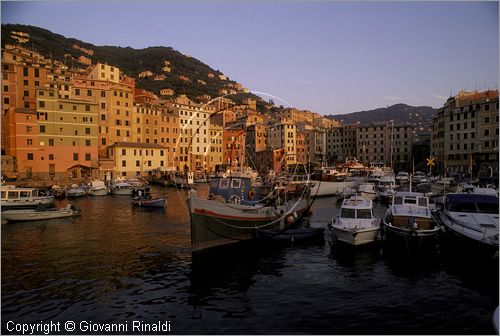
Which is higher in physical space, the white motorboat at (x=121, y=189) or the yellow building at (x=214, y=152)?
the yellow building at (x=214, y=152)

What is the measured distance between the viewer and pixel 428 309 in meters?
14.3

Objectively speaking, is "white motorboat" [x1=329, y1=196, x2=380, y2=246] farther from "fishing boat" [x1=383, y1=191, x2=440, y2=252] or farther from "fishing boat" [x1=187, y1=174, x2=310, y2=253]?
"fishing boat" [x1=187, y1=174, x2=310, y2=253]

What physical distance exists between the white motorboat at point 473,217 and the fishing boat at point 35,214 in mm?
33420

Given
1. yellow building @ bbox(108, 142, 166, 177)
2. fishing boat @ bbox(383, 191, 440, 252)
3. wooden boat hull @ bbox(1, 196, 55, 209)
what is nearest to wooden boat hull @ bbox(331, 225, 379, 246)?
fishing boat @ bbox(383, 191, 440, 252)

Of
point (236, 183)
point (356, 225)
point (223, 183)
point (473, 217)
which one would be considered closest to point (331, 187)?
point (236, 183)

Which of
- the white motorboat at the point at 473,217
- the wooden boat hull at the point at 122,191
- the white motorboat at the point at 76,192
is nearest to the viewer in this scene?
the white motorboat at the point at 473,217

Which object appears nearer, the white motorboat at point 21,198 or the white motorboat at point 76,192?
the white motorboat at point 21,198

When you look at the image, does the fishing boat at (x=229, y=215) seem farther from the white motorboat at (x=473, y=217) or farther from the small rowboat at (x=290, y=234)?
the white motorboat at (x=473, y=217)

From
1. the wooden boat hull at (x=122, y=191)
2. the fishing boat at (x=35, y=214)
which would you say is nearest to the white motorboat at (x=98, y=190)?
the wooden boat hull at (x=122, y=191)

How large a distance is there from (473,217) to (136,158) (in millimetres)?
74625

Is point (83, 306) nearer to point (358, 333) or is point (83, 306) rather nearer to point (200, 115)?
point (358, 333)

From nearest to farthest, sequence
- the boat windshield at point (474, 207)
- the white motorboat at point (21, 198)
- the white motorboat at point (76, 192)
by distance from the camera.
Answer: the boat windshield at point (474, 207) → the white motorboat at point (21, 198) → the white motorboat at point (76, 192)

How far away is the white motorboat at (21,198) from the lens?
37906mm

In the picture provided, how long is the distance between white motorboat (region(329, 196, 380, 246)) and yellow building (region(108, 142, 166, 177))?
66.3 metres
